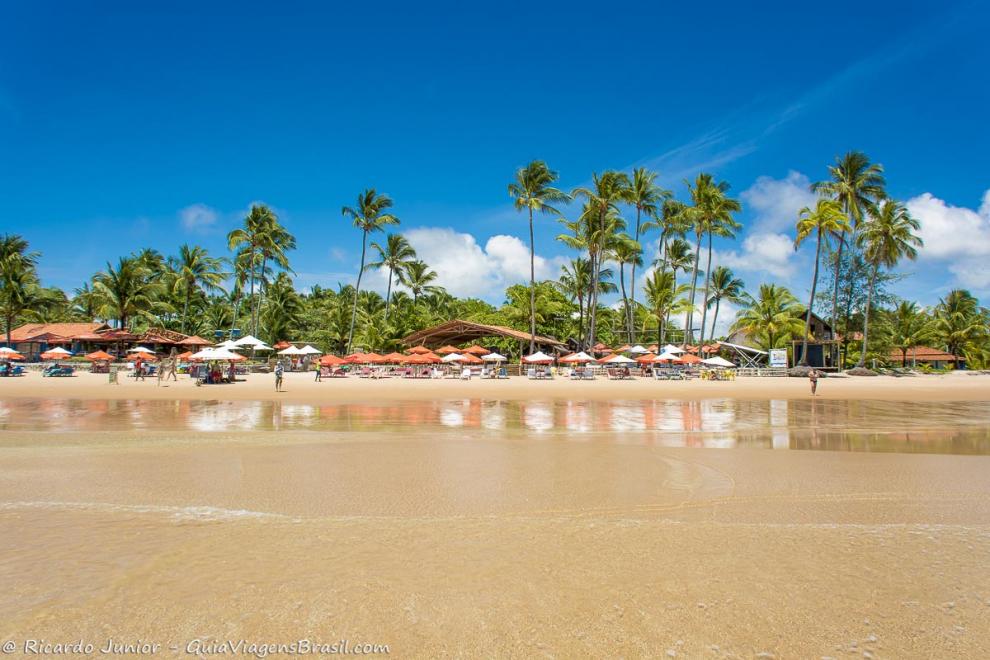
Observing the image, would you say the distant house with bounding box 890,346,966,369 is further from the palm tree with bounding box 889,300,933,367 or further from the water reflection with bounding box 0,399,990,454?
the water reflection with bounding box 0,399,990,454

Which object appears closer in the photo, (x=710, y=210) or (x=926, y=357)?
(x=710, y=210)

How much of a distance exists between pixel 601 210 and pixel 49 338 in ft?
154

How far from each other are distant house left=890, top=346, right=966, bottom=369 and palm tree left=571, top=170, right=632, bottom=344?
38088 mm

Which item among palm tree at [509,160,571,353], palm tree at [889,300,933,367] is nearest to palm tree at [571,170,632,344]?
palm tree at [509,160,571,353]

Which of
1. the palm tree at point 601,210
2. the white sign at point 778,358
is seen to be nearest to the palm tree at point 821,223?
the white sign at point 778,358

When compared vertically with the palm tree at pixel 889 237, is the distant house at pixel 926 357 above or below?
Answer: below

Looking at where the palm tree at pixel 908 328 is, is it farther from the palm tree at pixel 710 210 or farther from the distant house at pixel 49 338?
the distant house at pixel 49 338

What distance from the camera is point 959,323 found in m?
54.9

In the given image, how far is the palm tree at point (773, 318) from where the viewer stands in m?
43.0

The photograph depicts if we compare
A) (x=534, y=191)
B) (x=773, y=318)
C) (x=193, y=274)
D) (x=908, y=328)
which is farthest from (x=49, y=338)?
(x=908, y=328)

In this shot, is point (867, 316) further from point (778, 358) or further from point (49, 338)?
point (49, 338)

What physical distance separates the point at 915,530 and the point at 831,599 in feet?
6.71

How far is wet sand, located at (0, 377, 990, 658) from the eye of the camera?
2992mm

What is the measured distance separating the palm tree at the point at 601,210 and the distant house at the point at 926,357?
3809cm
